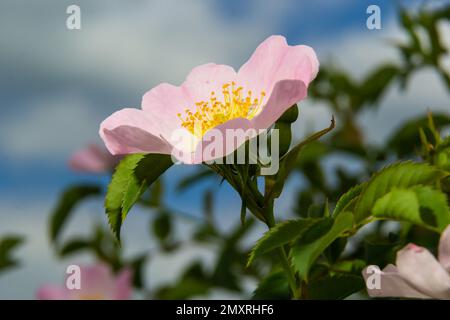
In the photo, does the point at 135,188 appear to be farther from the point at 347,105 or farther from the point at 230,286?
the point at 347,105

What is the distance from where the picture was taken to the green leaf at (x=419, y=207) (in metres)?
0.57

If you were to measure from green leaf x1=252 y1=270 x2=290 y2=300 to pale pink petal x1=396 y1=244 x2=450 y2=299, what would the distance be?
21 cm

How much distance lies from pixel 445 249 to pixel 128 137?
0.86 feet

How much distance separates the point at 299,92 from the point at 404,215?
0.40 feet

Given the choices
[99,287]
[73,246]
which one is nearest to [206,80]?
[99,287]

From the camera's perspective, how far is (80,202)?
168cm

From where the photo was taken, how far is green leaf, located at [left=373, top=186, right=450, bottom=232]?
22.3 inches

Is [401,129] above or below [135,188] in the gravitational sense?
above

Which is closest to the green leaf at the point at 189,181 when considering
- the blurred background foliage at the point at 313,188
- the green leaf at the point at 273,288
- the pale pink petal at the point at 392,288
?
the blurred background foliage at the point at 313,188

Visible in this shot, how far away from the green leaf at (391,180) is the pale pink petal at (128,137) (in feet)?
0.53

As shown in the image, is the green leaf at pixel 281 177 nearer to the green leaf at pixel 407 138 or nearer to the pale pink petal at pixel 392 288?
the pale pink petal at pixel 392 288

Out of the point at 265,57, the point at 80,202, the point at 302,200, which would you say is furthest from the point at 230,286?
the point at 265,57

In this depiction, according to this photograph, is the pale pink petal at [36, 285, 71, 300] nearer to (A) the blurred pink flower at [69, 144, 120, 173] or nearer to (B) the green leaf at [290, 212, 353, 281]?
(A) the blurred pink flower at [69, 144, 120, 173]

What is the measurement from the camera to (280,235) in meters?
0.60
